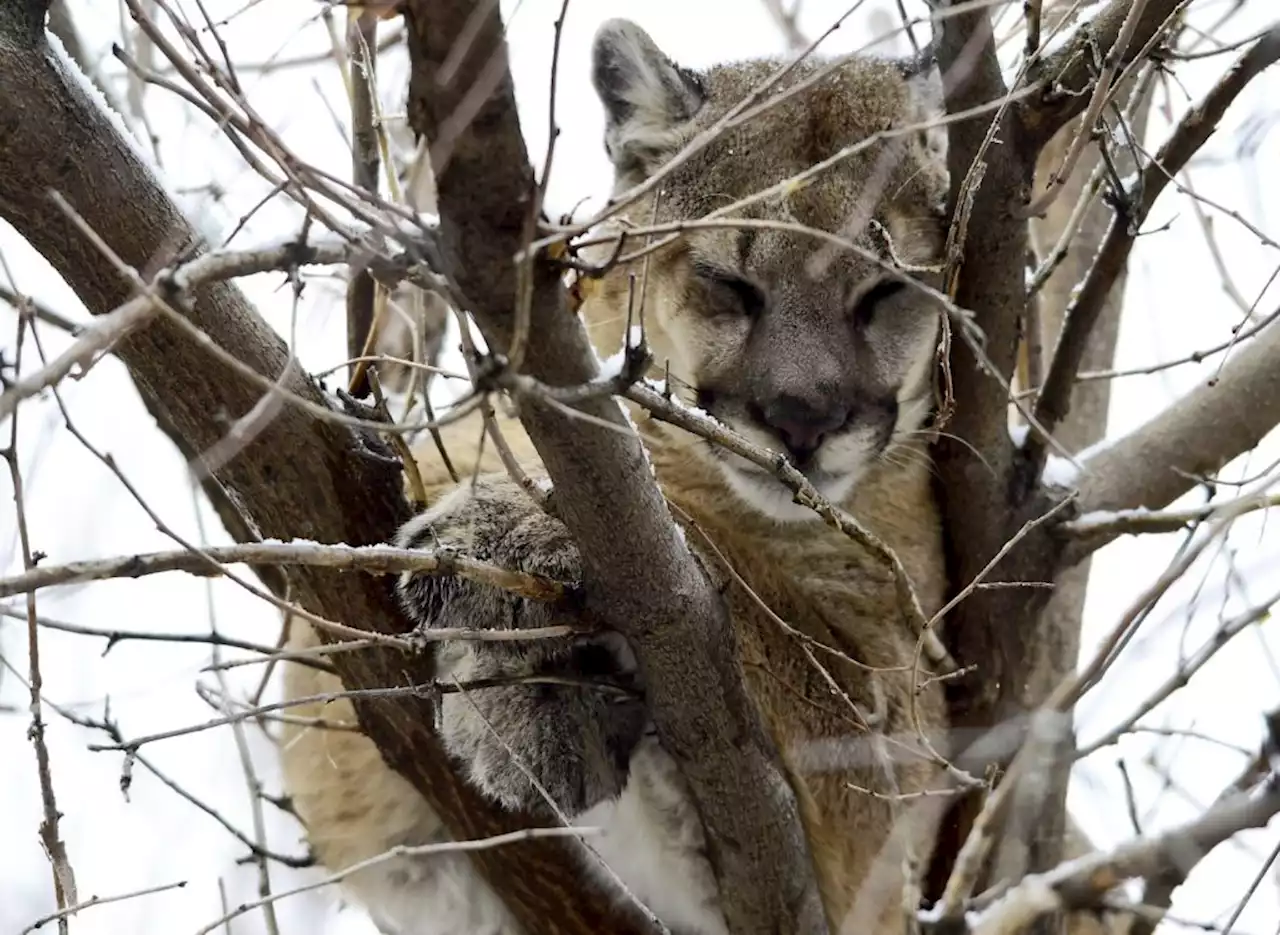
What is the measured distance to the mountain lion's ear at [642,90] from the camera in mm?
4020

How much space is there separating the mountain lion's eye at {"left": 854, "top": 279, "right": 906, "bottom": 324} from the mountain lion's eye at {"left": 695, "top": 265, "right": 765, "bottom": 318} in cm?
27

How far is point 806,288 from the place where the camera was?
359 cm

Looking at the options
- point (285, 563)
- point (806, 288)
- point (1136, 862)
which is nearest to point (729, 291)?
point (806, 288)

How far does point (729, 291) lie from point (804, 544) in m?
0.71

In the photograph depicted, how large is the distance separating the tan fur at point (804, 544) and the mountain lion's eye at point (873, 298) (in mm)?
74

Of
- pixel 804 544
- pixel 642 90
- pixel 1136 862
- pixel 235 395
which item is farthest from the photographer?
pixel 642 90

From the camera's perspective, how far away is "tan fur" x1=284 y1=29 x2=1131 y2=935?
11.1ft

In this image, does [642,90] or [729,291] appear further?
[642,90]

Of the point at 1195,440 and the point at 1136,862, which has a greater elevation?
the point at 1195,440

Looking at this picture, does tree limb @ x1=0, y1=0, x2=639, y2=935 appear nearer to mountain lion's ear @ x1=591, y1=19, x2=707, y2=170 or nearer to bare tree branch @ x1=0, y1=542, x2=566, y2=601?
bare tree branch @ x1=0, y1=542, x2=566, y2=601

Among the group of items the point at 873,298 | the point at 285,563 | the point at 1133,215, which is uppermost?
the point at 873,298

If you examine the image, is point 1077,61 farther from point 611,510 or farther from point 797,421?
point 611,510

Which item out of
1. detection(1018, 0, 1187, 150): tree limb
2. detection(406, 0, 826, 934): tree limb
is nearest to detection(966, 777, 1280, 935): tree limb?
detection(406, 0, 826, 934): tree limb

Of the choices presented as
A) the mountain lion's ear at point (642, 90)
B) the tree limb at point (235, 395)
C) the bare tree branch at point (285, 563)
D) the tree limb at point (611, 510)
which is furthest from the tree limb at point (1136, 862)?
the mountain lion's ear at point (642, 90)
